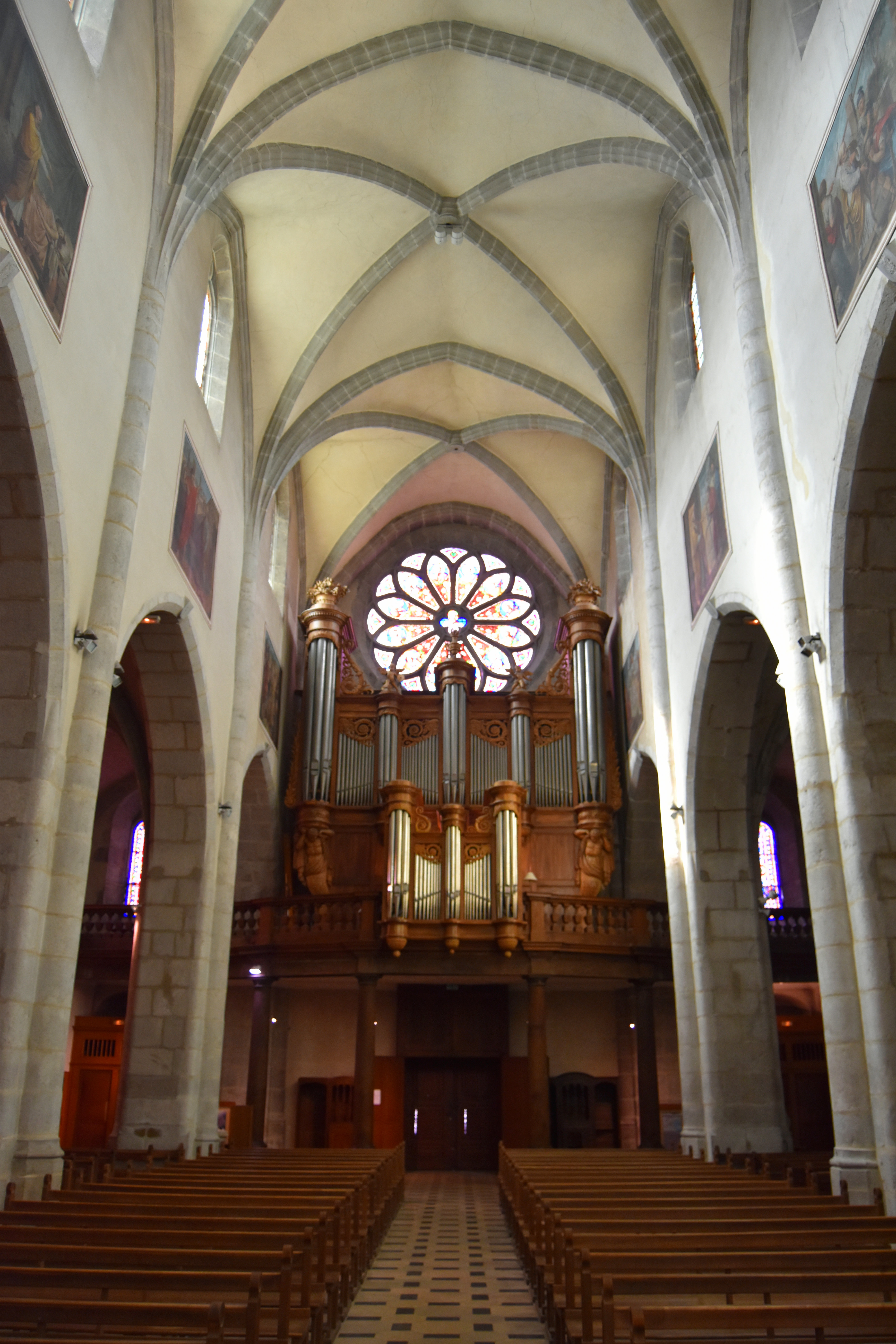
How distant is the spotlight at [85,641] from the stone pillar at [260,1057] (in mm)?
10273

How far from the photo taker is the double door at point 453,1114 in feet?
70.3

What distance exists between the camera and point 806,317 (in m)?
10.5

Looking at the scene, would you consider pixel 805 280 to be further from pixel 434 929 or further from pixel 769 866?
pixel 769 866

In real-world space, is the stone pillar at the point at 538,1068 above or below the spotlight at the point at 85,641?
below

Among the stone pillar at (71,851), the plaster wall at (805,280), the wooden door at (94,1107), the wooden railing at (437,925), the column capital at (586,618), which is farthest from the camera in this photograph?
the column capital at (586,618)

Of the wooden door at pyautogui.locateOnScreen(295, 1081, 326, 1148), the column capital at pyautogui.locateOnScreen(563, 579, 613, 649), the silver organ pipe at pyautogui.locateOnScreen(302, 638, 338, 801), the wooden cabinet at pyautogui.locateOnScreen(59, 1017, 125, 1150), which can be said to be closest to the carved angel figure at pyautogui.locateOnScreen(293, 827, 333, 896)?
the silver organ pipe at pyautogui.locateOnScreen(302, 638, 338, 801)

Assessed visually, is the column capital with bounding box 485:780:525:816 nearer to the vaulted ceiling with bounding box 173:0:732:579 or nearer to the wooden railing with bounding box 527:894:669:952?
the wooden railing with bounding box 527:894:669:952

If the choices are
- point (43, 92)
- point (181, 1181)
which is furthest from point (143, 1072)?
point (43, 92)

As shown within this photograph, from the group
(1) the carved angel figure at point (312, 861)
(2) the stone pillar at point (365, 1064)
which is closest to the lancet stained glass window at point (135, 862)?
(1) the carved angel figure at point (312, 861)

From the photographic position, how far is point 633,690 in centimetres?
2048

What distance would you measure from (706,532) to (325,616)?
968cm

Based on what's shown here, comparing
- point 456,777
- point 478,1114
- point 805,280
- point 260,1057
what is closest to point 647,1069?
point 478,1114

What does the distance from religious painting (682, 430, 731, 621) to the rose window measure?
943 centimetres

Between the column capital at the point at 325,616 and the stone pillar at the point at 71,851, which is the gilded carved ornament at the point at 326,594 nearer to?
the column capital at the point at 325,616
